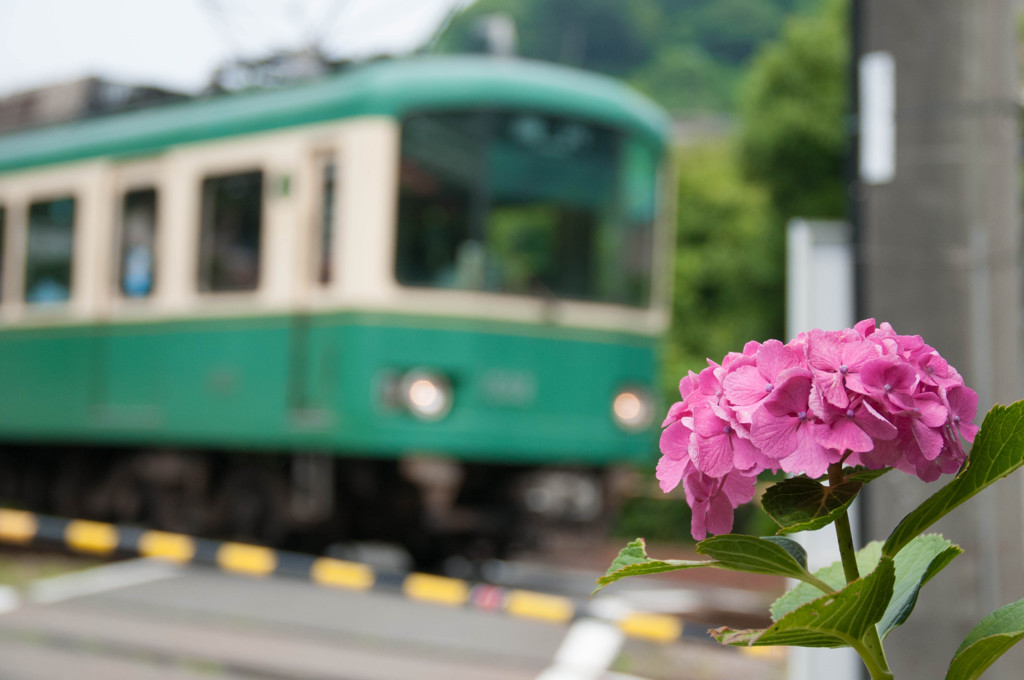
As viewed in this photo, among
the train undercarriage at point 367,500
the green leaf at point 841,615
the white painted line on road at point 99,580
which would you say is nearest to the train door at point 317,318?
the train undercarriage at point 367,500

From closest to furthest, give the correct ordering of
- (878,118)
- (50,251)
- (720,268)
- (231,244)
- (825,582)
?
(825,582) → (878,118) → (231,244) → (50,251) → (720,268)

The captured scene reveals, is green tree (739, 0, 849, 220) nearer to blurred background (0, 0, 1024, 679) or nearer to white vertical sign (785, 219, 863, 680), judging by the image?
blurred background (0, 0, 1024, 679)

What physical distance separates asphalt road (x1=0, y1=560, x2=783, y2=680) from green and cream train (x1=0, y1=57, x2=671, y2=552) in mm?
1367

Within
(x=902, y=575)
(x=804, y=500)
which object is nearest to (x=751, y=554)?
(x=804, y=500)

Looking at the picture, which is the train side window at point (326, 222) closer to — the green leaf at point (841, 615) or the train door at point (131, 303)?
the train door at point (131, 303)

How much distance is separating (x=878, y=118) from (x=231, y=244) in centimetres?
545

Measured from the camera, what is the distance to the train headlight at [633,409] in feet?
25.3

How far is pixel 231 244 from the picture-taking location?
789 centimetres

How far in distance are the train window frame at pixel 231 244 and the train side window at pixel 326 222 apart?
438 mm

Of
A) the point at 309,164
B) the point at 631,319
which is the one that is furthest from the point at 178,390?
the point at 631,319

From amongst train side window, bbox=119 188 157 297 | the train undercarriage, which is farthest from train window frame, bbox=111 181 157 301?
the train undercarriage

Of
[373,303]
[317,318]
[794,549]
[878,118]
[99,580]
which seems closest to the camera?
[794,549]

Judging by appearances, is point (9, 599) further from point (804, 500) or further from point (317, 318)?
point (804, 500)

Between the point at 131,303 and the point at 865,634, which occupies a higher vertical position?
the point at 131,303
